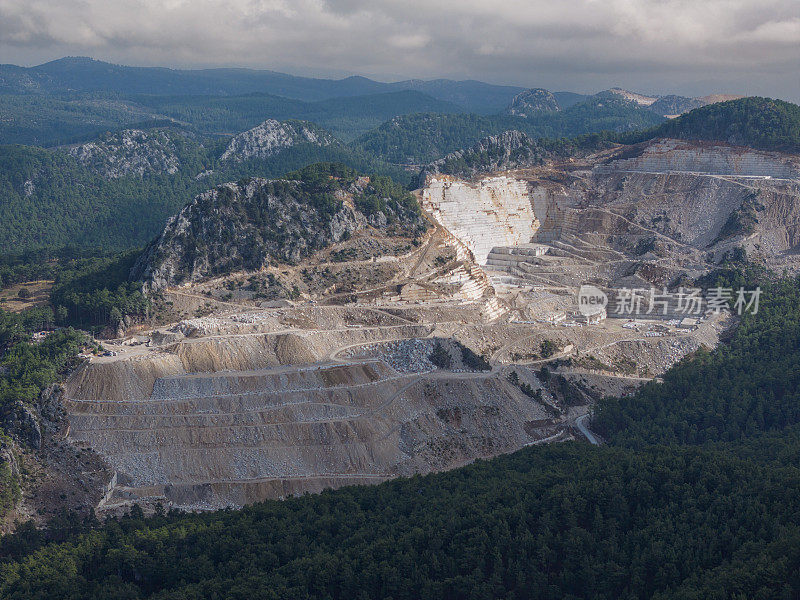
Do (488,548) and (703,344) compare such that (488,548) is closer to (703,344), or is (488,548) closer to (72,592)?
(72,592)

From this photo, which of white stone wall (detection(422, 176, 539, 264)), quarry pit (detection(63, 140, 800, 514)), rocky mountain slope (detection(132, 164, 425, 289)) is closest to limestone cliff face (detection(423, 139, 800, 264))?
white stone wall (detection(422, 176, 539, 264))

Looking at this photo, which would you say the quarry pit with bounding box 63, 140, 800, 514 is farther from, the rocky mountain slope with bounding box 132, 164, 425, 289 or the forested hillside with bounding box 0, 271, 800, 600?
the forested hillside with bounding box 0, 271, 800, 600

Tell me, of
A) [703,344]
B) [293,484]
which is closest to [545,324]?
[703,344]

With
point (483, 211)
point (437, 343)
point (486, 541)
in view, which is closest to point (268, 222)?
point (437, 343)

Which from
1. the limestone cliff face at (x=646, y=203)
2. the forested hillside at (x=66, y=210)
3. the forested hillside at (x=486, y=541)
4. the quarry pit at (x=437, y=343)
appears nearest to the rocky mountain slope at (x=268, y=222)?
the quarry pit at (x=437, y=343)

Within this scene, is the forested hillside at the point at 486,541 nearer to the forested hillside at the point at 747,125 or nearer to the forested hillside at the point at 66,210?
the forested hillside at the point at 747,125

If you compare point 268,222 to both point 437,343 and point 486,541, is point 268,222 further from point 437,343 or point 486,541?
point 486,541
